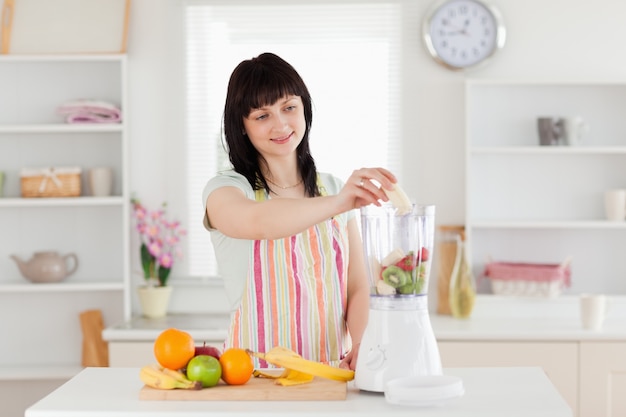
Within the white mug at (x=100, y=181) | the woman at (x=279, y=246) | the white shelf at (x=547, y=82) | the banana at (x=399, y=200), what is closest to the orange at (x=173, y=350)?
the woman at (x=279, y=246)

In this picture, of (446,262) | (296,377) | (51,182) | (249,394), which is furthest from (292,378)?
(51,182)

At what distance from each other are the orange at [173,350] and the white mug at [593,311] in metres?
2.17

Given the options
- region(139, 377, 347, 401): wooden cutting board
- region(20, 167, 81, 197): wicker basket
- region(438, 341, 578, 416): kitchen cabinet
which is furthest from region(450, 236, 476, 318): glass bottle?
region(139, 377, 347, 401): wooden cutting board

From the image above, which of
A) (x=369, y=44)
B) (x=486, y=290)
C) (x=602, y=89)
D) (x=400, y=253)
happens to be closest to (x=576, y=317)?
(x=486, y=290)

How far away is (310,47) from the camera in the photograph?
13.4 ft

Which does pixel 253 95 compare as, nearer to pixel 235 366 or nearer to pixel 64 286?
pixel 235 366

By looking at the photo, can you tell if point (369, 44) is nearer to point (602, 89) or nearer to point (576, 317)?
point (602, 89)

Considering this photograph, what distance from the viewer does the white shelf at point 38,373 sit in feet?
12.7

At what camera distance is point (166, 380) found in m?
1.83

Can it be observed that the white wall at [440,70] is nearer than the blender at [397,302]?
No

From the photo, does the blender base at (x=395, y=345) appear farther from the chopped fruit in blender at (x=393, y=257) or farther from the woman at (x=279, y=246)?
the woman at (x=279, y=246)

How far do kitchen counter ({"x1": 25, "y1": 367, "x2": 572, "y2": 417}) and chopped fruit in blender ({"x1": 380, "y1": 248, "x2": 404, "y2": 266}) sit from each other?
27 centimetres

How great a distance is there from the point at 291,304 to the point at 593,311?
182 centimetres

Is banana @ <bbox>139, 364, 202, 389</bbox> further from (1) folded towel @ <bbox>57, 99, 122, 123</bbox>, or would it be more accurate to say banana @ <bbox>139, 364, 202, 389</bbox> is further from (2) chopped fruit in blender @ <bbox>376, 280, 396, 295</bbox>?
(1) folded towel @ <bbox>57, 99, 122, 123</bbox>
